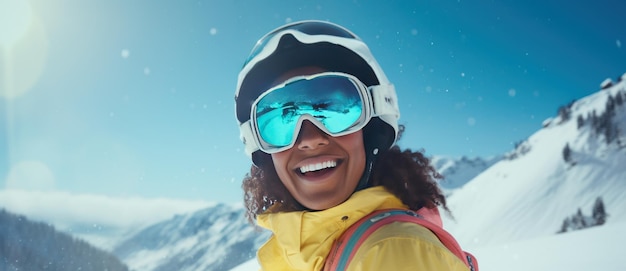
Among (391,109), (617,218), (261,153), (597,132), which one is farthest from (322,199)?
(597,132)

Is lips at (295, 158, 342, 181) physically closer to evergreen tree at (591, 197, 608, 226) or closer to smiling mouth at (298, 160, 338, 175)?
smiling mouth at (298, 160, 338, 175)

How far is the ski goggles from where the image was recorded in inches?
87.8

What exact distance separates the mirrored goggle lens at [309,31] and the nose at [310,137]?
577mm

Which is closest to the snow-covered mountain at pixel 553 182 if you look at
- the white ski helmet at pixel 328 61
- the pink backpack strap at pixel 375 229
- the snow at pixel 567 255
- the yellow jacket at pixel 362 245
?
the snow at pixel 567 255

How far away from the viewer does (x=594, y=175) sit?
92375 mm

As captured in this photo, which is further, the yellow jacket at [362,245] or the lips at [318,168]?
the lips at [318,168]

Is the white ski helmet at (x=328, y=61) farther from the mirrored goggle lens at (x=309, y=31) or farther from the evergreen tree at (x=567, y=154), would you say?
the evergreen tree at (x=567, y=154)

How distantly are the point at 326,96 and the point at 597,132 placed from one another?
12837 centimetres

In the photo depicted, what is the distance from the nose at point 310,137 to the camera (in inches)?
86.2

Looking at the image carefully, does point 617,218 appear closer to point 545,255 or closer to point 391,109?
point 545,255

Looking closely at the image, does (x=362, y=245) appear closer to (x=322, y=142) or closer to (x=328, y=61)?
(x=322, y=142)

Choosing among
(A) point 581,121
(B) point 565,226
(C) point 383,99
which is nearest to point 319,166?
(C) point 383,99

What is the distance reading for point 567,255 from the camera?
812 cm

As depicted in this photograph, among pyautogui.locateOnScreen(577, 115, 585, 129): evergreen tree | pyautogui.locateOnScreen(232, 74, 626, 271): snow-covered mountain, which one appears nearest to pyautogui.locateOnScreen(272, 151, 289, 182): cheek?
pyautogui.locateOnScreen(232, 74, 626, 271): snow-covered mountain
